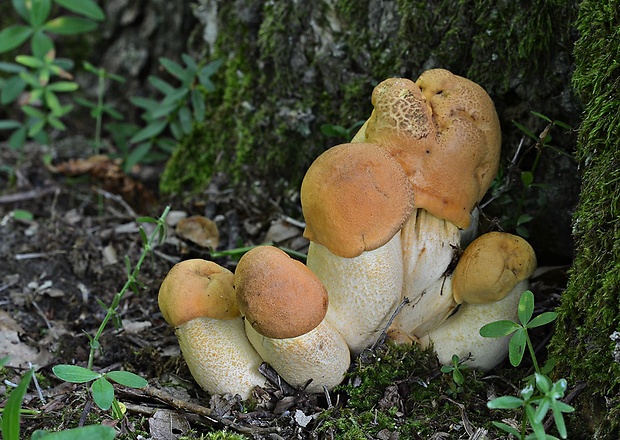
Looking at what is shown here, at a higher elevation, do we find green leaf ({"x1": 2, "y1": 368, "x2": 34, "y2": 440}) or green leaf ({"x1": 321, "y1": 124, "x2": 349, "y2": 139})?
green leaf ({"x1": 321, "y1": 124, "x2": 349, "y2": 139})

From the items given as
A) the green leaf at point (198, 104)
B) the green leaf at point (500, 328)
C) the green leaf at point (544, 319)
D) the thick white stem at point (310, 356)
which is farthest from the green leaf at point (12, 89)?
the green leaf at point (544, 319)

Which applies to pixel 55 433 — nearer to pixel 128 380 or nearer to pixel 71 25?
pixel 128 380

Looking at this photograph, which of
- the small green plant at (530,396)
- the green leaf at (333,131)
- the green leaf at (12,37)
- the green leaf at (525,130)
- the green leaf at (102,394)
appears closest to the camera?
the small green plant at (530,396)

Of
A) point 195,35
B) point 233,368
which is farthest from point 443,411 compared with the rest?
point 195,35

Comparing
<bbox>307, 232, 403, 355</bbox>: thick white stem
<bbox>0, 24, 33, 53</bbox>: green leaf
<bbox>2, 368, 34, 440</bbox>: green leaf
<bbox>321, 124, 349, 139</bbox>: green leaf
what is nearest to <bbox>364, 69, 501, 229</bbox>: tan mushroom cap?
<bbox>307, 232, 403, 355</bbox>: thick white stem

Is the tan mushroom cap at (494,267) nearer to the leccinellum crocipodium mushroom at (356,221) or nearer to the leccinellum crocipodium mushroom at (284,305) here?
the leccinellum crocipodium mushroom at (356,221)

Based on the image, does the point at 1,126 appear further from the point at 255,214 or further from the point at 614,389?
the point at 614,389

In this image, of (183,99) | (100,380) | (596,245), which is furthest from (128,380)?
(183,99)

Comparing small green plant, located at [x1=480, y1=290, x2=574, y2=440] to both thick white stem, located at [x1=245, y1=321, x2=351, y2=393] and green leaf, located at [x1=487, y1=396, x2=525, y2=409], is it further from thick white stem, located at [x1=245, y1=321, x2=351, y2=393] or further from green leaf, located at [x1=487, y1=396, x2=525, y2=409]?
thick white stem, located at [x1=245, y1=321, x2=351, y2=393]
